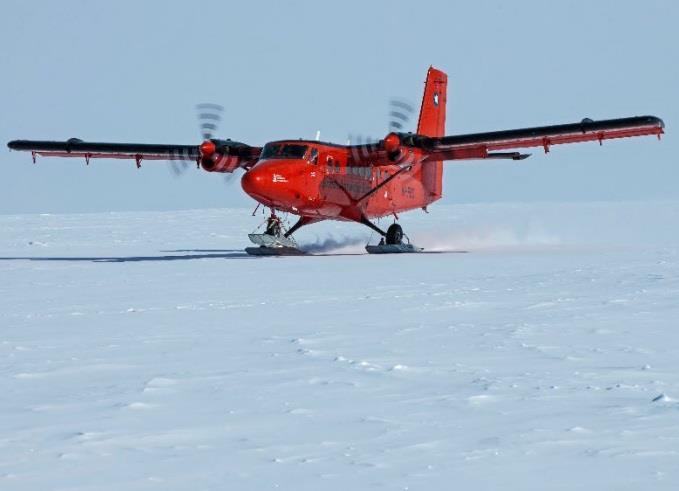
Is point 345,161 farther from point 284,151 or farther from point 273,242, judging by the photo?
point 273,242

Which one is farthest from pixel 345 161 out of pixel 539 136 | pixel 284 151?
pixel 539 136

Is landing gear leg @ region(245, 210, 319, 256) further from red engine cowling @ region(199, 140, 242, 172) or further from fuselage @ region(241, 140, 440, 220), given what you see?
red engine cowling @ region(199, 140, 242, 172)

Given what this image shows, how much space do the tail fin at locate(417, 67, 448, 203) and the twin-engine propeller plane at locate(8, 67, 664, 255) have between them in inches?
2.8

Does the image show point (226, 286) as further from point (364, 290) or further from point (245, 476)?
point (245, 476)

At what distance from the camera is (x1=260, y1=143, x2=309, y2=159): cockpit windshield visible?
26.8m

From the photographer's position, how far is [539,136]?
27312 mm

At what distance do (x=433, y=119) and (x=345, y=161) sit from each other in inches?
231

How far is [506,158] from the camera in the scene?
31094mm

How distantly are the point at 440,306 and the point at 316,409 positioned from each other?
6.79 m

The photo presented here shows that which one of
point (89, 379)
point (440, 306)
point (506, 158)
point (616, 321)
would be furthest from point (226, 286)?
point (506, 158)

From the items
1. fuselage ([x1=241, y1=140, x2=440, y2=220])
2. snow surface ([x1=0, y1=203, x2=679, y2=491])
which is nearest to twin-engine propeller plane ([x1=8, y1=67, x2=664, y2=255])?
fuselage ([x1=241, y1=140, x2=440, y2=220])

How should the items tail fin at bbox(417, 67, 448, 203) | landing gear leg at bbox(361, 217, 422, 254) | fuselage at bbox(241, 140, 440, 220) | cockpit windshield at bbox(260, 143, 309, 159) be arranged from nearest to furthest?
fuselage at bbox(241, 140, 440, 220), cockpit windshield at bbox(260, 143, 309, 159), landing gear leg at bbox(361, 217, 422, 254), tail fin at bbox(417, 67, 448, 203)

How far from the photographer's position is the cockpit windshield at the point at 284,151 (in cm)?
2684

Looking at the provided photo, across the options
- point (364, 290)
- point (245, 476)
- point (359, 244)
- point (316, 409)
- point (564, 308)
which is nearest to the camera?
point (245, 476)
